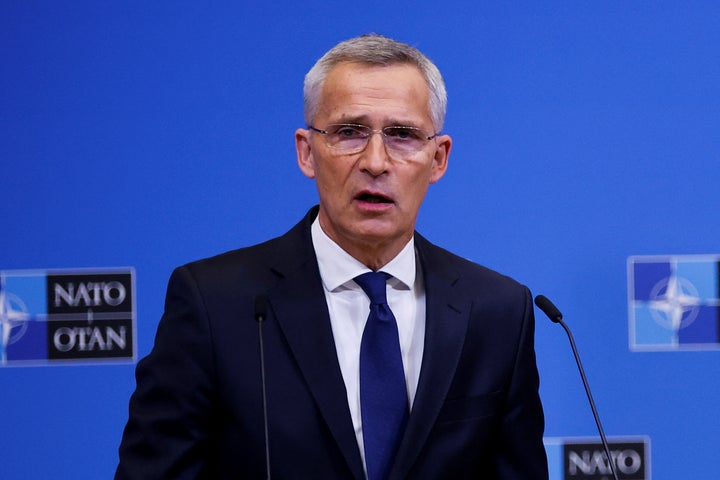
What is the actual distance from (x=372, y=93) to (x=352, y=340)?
41 centimetres

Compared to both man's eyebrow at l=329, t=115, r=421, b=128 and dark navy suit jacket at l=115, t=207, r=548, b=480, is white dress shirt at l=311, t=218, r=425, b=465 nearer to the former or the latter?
dark navy suit jacket at l=115, t=207, r=548, b=480

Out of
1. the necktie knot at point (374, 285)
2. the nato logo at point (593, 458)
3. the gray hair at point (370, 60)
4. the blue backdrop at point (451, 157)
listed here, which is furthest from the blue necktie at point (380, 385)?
the nato logo at point (593, 458)

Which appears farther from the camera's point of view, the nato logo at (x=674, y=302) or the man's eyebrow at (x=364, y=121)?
the nato logo at (x=674, y=302)

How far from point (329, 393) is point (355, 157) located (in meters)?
0.38

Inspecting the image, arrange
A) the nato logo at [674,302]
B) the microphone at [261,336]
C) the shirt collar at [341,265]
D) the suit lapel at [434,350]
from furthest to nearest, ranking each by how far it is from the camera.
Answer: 1. the nato logo at [674,302]
2. the shirt collar at [341,265]
3. the suit lapel at [434,350]
4. the microphone at [261,336]

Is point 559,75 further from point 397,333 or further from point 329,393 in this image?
point 329,393

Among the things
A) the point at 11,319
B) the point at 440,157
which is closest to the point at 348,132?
the point at 440,157

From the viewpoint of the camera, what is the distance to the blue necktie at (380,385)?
149 centimetres

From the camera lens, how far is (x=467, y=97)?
2291 millimetres

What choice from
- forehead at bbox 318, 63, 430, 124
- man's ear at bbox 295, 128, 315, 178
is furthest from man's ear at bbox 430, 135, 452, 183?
man's ear at bbox 295, 128, 315, 178

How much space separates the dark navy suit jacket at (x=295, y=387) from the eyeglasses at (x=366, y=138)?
0.18m

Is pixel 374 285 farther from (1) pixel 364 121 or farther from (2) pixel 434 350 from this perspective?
(1) pixel 364 121

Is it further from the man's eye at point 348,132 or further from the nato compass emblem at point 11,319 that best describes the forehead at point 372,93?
the nato compass emblem at point 11,319

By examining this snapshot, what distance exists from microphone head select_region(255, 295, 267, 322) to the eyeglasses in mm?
282
